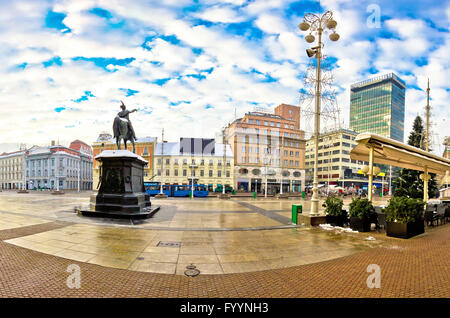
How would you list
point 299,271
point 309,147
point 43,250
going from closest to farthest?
point 299,271
point 43,250
point 309,147

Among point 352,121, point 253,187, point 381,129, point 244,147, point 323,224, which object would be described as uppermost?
point 352,121

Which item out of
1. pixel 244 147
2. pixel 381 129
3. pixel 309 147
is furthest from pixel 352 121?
pixel 244 147

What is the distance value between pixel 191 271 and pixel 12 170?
117 metres

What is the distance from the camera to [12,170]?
8581 centimetres

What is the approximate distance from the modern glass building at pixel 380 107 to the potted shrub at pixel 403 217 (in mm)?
86436

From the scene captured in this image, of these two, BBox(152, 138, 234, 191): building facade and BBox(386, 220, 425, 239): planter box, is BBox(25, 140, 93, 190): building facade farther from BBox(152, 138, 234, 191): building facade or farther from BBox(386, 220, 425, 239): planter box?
BBox(386, 220, 425, 239): planter box

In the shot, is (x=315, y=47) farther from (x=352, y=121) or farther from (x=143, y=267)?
(x=352, y=121)

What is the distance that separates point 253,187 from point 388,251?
5190 centimetres

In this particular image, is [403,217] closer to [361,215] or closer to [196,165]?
[361,215]

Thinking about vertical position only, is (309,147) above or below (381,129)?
below

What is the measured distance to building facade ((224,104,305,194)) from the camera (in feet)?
191

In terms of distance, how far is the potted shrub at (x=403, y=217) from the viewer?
338 inches
